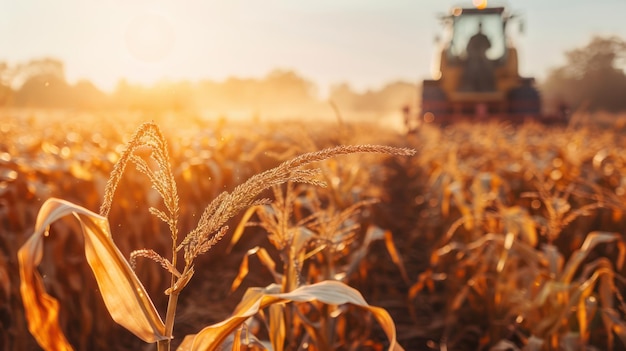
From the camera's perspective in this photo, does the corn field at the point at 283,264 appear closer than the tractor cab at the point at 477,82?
Yes

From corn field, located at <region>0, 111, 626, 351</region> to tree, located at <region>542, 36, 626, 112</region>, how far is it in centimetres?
4037

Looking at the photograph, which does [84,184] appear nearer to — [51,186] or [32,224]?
[51,186]

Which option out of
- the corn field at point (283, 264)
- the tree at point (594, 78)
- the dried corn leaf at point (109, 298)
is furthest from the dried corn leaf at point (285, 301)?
the tree at point (594, 78)

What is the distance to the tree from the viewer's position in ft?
148

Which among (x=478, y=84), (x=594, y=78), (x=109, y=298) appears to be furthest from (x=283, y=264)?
(x=594, y=78)

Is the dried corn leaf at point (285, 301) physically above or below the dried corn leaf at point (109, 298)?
below

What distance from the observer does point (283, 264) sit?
3.25 meters

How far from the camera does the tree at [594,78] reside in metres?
45.0

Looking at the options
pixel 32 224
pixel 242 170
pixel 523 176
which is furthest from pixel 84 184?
pixel 523 176

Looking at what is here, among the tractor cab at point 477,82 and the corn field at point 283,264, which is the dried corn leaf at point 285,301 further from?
the tractor cab at point 477,82

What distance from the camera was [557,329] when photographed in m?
2.69

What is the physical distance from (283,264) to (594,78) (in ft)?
169

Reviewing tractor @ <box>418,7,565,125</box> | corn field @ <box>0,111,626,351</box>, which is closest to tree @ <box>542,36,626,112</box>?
tractor @ <box>418,7,565,125</box>

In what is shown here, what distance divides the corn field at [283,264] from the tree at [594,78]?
40373mm
